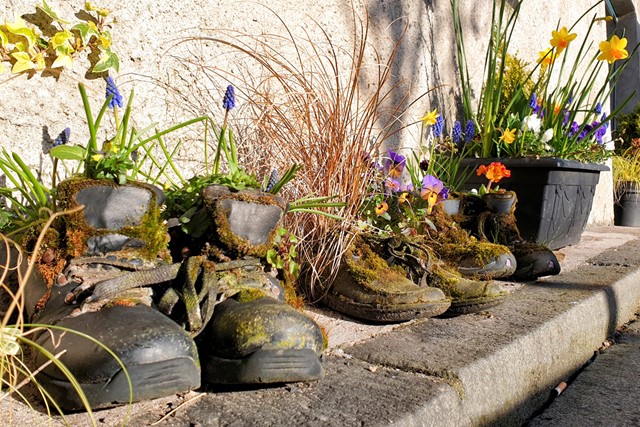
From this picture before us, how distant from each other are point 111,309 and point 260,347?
0.93 ft

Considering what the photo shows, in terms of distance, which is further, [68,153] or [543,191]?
[543,191]

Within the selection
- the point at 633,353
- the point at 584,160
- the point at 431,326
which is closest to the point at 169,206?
the point at 431,326

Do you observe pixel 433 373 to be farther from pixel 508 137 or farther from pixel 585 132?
pixel 585 132

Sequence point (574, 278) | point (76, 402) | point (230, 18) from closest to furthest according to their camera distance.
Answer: point (76, 402), point (230, 18), point (574, 278)

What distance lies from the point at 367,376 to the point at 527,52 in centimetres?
380

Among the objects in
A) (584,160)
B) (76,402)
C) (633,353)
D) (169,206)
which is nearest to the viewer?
(76,402)

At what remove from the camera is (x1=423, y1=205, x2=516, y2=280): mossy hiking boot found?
81.7 inches

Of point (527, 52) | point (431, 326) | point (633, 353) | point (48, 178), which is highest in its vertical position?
point (527, 52)

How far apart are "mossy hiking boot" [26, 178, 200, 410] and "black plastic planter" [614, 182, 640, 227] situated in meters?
5.44

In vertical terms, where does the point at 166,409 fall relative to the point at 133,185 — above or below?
below

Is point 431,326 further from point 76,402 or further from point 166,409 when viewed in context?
point 76,402

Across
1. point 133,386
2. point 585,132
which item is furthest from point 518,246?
point 133,386

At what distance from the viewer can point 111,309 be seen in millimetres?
1090

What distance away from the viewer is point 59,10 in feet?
5.65
